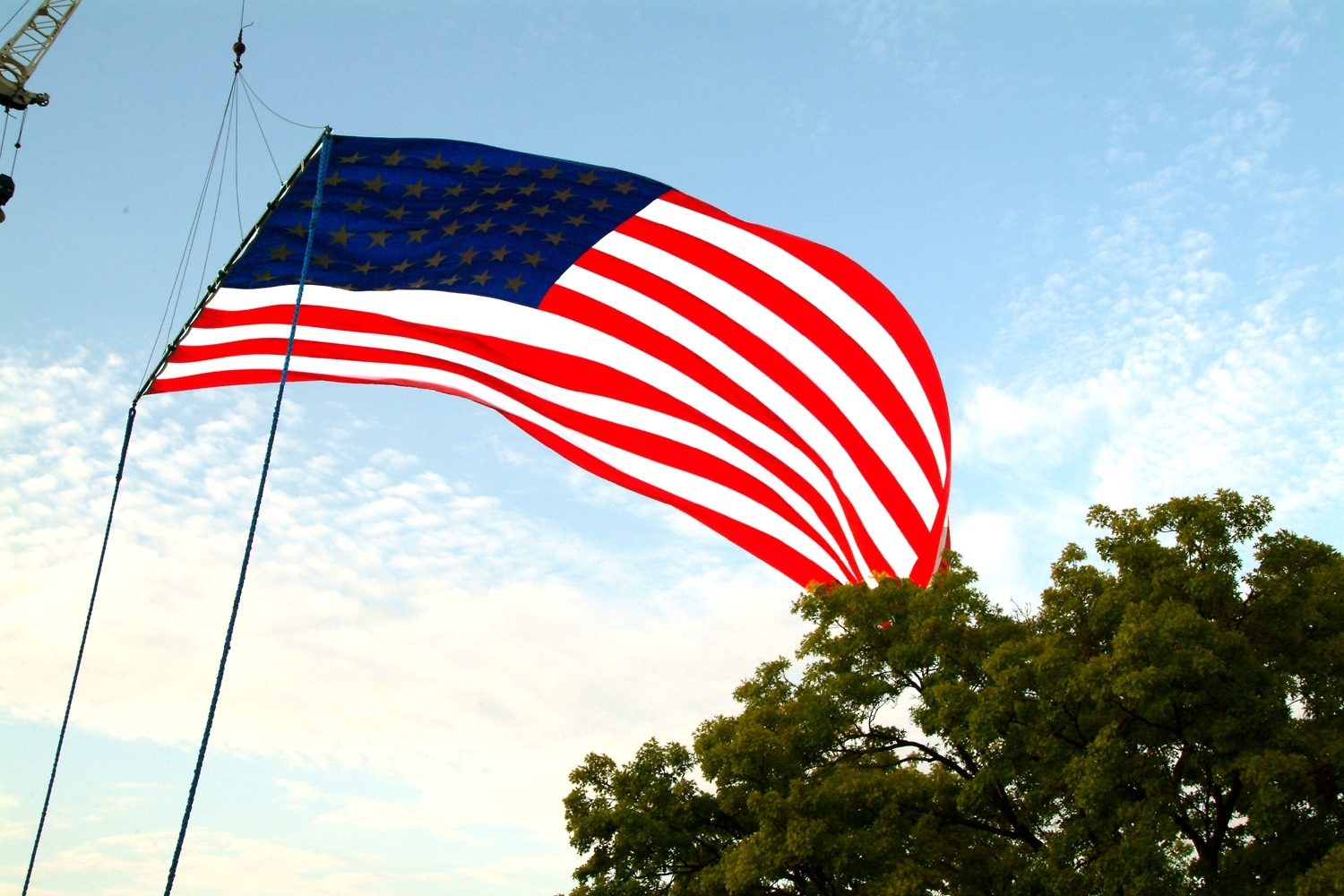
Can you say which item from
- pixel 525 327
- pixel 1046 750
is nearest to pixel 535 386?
pixel 525 327

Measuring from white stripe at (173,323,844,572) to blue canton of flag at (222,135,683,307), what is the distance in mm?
707

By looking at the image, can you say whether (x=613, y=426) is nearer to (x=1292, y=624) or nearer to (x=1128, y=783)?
(x=1128, y=783)

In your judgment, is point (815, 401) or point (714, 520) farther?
point (714, 520)

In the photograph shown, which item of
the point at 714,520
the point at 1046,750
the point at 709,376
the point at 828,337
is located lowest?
the point at 1046,750

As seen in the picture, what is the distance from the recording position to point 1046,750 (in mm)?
15570

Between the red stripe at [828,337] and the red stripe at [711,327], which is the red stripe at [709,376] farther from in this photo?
the red stripe at [828,337]

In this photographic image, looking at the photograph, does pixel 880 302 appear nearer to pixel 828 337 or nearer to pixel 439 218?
pixel 828 337

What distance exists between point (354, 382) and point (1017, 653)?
33.2 feet

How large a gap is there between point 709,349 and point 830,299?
1.96 m

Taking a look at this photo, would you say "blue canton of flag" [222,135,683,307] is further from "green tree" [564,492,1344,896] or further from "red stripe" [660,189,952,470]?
"green tree" [564,492,1344,896]

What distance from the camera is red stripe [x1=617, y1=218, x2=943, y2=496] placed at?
1661 cm

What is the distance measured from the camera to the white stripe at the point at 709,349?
16.3m

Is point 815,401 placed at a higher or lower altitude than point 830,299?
lower

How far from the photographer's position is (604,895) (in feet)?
59.3
